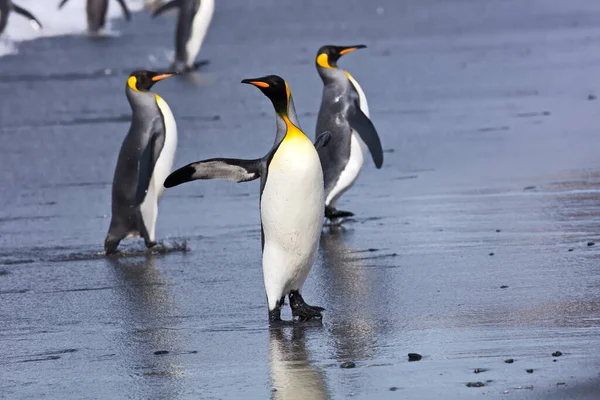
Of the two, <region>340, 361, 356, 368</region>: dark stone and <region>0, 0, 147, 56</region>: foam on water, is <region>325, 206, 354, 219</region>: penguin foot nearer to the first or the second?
<region>340, 361, 356, 368</region>: dark stone

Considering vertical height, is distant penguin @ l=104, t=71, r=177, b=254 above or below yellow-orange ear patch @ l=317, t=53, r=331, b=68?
below

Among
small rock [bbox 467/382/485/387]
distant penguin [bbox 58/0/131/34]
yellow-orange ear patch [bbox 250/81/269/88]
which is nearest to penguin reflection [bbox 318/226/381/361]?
small rock [bbox 467/382/485/387]

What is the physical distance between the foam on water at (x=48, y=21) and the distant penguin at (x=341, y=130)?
1192cm

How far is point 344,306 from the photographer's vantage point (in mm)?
5465

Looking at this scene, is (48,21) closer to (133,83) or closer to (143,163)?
(133,83)

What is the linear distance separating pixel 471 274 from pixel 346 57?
10920 millimetres

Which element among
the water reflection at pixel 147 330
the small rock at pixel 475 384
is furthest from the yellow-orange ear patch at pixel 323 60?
the small rock at pixel 475 384

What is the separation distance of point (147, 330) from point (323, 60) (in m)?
3.49

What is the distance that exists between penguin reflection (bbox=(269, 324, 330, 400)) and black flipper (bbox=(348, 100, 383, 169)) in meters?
2.90

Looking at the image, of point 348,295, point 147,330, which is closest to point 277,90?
point 348,295

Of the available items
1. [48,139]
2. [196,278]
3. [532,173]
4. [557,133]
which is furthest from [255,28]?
[196,278]

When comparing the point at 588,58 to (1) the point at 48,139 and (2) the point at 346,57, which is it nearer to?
(2) the point at 346,57

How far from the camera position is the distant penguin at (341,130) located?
312 inches

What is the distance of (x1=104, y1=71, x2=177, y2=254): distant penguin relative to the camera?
748 centimetres
